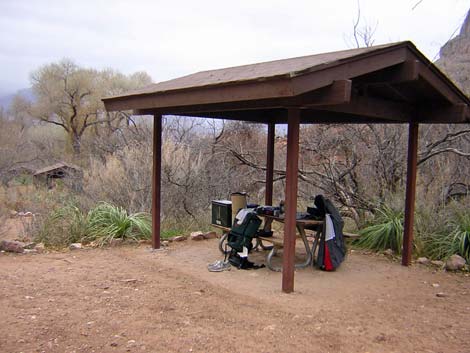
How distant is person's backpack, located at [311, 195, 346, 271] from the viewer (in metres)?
5.45

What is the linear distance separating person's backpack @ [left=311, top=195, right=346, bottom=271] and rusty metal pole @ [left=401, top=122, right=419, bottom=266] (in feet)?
3.06

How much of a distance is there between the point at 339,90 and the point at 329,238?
7.02 ft

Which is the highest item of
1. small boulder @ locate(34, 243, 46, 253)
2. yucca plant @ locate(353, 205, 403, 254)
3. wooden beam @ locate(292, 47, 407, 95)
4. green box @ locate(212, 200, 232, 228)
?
wooden beam @ locate(292, 47, 407, 95)

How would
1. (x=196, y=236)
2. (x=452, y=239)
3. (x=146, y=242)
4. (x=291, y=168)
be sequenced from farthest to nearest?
(x=196, y=236), (x=146, y=242), (x=452, y=239), (x=291, y=168)

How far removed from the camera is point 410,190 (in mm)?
5781

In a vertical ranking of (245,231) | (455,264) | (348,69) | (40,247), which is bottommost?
(40,247)

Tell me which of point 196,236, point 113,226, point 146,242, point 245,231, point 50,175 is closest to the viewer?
point 245,231

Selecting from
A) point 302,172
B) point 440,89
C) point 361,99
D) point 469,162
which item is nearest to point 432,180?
point 469,162

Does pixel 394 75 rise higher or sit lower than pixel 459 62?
lower

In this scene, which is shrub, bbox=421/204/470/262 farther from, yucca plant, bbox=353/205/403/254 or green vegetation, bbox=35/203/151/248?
green vegetation, bbox=35/203/151/248

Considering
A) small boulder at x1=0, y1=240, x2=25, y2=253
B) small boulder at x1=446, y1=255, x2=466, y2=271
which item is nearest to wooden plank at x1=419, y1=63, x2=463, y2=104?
small boulder at x1=446, y1=255, x2=466, y2=271

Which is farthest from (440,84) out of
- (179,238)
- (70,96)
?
(70,96)

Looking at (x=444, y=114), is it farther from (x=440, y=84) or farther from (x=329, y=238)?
(x=329, y=238)

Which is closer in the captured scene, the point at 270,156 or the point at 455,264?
the point at 455,264
